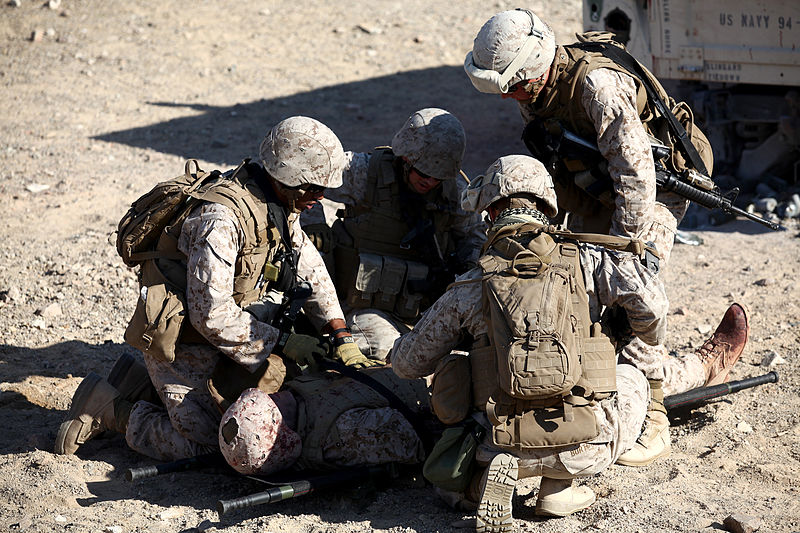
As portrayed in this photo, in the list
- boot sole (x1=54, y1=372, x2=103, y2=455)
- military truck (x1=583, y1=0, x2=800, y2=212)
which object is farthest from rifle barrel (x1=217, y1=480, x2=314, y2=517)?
military truck (x1=583, y1=0, x2=800, y2=212)

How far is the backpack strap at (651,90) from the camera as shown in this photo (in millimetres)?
5078

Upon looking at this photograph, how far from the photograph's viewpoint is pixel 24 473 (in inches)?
176

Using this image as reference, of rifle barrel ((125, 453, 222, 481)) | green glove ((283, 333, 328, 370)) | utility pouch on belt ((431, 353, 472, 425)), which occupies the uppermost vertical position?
green glove ((283, 333, 328, 370))

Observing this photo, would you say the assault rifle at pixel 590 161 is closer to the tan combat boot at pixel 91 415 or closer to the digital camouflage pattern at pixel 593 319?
the digital camouflage pattern at pixel 593 319

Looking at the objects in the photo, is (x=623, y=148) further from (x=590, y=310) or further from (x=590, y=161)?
(x=590, y=310)

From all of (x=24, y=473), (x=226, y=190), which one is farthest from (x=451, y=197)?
(x=24, y=473)

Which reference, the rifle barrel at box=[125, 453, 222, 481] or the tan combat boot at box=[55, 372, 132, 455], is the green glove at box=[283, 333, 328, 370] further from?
the tan combat boot at box=[55, 372, 132, 455]

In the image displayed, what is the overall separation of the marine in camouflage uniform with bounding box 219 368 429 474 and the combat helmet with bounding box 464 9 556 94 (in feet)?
5.73

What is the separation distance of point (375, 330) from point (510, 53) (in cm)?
180

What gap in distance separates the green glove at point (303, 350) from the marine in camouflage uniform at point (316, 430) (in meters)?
0.15

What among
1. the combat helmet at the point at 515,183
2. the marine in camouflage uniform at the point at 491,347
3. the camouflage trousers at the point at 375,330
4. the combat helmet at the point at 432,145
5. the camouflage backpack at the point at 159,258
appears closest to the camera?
the marine in camouflage uniform at the point at 491,347

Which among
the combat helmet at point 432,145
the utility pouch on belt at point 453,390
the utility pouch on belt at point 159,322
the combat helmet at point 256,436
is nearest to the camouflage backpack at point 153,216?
the utility pouch on belt at point 159,322

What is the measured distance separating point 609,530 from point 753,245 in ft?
15.4

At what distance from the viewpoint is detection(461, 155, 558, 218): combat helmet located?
4035 mm
